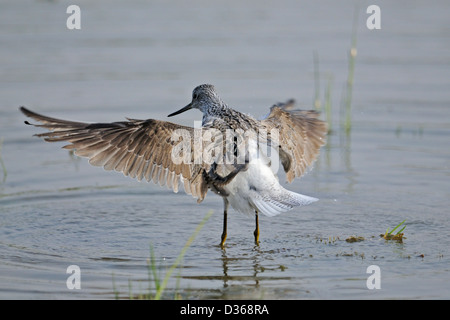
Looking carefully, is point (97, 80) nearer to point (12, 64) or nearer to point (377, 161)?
point (12, 64)

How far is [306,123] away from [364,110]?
3.76 metres

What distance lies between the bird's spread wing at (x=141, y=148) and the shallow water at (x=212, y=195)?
2.49ft

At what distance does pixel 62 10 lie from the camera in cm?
1585

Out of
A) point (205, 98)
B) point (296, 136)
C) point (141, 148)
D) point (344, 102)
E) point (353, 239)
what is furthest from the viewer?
point (344, 102)

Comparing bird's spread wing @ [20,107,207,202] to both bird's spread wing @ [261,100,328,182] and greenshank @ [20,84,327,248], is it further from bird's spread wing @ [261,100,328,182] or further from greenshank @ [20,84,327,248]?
bird's spread wing @ [261,100,328,182]

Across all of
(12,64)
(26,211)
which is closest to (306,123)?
(26,211)

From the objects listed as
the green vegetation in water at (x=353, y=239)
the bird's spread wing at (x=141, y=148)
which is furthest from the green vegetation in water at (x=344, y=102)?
the bird's spread wing at (x=141, y=148)

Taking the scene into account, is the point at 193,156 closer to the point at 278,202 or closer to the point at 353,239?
the point at 278,202

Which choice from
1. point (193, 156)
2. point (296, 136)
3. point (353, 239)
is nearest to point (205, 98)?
point (296, 136)

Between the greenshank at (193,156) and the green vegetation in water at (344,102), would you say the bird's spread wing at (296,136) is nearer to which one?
the greenshank at (193,156)

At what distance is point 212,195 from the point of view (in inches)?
345


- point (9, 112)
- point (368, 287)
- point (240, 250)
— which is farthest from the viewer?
point (9, 112)

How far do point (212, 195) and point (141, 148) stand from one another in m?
2.21

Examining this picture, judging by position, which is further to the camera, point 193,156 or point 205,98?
point 205,98
